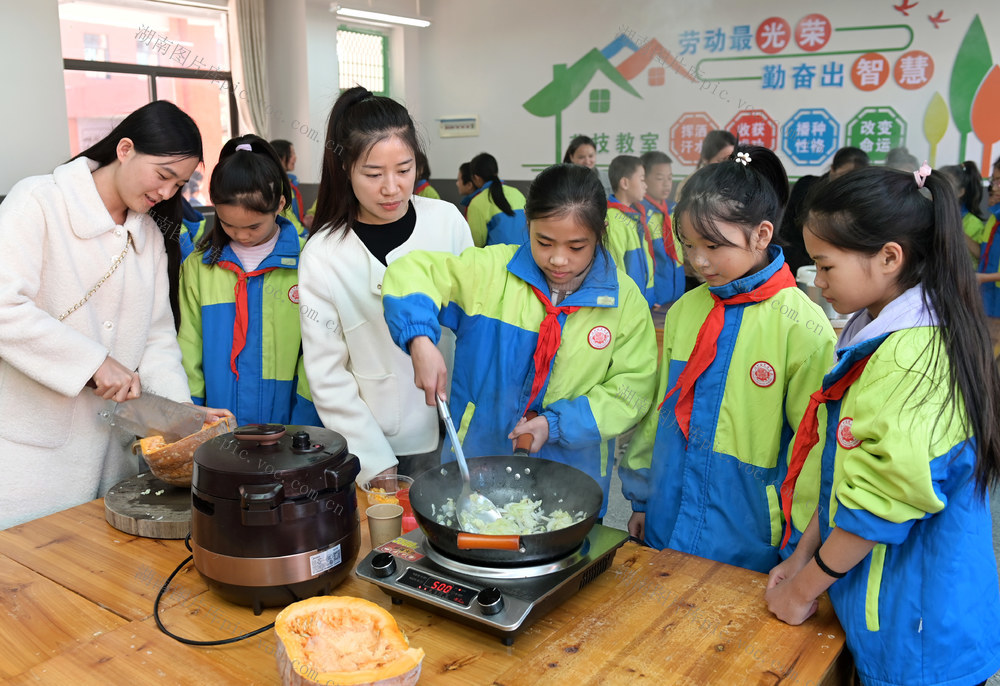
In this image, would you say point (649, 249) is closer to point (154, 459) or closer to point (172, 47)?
point (154, 459)

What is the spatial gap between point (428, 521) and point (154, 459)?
69 centimetres

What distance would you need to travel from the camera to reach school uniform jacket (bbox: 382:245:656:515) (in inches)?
64.8

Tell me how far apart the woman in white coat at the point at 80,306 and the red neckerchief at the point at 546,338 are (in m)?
0.71

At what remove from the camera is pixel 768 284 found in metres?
1.53

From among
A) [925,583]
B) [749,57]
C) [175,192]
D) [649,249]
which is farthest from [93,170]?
[749,57]

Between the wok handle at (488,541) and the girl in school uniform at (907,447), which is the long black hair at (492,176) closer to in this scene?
the girl in school uniform at (907,447)

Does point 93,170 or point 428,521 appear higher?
point 93,170

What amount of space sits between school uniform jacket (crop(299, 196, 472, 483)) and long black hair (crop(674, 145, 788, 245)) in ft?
2.23

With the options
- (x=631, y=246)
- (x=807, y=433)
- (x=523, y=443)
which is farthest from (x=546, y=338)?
(x=631, y=246)

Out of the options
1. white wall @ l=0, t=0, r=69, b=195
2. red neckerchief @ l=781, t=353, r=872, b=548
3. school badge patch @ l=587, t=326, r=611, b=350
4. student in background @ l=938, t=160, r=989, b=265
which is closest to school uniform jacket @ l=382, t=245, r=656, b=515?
school badge patch @ l=587, t=326, r=611, b=350

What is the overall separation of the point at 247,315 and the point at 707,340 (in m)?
1.30

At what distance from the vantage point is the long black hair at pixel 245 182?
2029 mm

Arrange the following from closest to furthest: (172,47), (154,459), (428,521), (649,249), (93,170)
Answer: (428,521) → (154,459) → (93,170) → (649,249) → (172,47)

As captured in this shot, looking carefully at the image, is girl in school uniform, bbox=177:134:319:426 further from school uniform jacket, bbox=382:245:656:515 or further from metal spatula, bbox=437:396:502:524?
metal spatula, bbox=437:396:502:524
